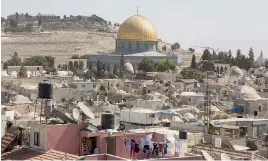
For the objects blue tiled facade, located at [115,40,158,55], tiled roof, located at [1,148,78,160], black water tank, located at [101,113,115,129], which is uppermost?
blue tiled facade, located at [115,40,158,55]

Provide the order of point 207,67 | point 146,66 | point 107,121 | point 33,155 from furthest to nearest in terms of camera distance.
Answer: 1. point 207,67
2. point 146,66
3. point 107,121
4. point 33,155

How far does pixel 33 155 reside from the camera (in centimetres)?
557

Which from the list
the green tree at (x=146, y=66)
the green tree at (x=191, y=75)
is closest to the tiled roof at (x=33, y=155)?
the green tree at (x=191, y=75)

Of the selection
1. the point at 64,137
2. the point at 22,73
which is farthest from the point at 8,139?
the point at 22,73

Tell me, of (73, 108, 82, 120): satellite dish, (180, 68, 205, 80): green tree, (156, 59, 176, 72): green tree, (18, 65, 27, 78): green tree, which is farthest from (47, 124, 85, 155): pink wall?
(156, 59, 176, 72): green tree

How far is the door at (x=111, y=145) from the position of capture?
221 inches

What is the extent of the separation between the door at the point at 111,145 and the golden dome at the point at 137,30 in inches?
1342

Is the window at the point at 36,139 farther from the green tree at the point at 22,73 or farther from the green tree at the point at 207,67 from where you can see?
the green tree at the point at 207,67

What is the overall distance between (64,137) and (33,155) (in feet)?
1.01

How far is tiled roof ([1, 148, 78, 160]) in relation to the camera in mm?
5160

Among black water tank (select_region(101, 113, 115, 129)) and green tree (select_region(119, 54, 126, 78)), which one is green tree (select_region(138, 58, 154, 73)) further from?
black water tank (select_region(101, 113, 115, 129))

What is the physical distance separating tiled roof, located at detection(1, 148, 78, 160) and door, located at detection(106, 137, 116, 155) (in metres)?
0.51

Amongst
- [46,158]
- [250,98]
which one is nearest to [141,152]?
[46,158]

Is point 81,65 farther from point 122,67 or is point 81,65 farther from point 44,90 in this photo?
point 44,90
